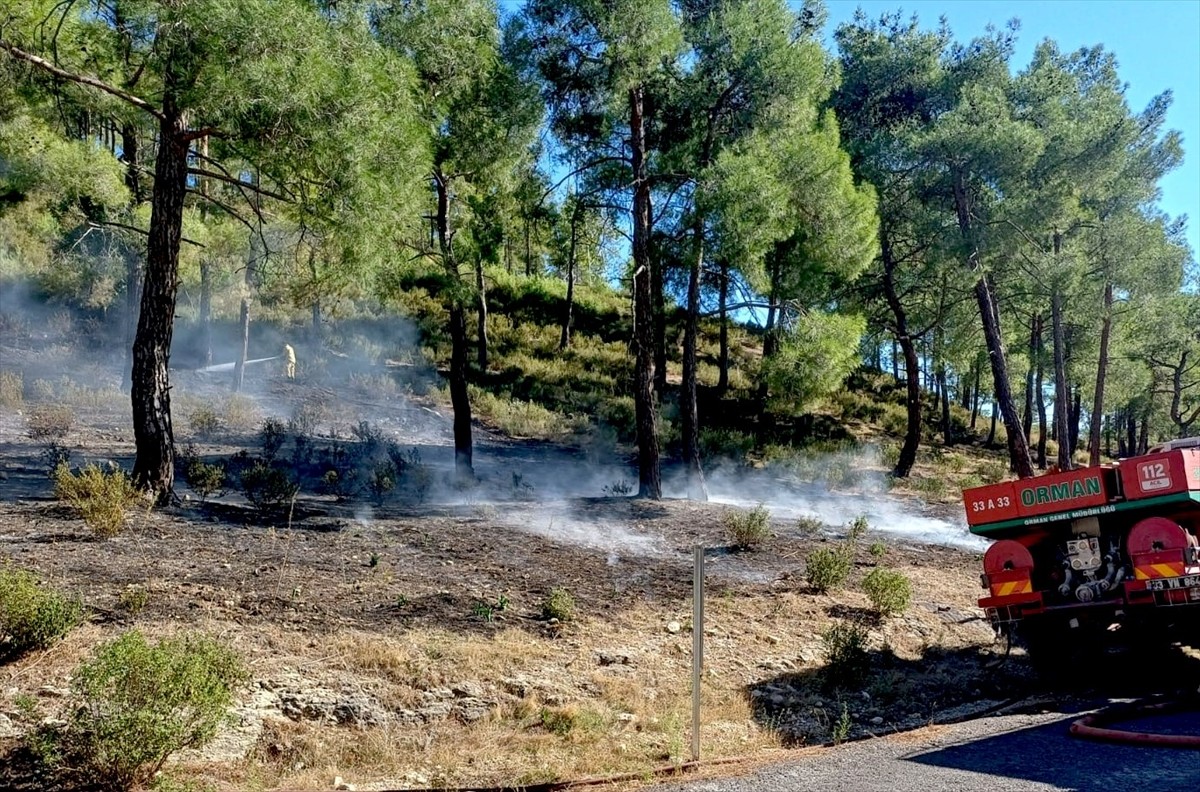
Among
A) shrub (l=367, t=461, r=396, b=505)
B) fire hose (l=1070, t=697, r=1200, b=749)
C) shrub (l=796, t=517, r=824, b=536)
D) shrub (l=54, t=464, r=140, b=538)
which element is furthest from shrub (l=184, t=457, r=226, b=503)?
fire hose (l=1070, t=697, r=1200, b=749)

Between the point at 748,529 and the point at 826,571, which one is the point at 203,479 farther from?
the point at 826,571

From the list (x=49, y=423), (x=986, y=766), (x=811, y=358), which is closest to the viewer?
(x=986, y=766)

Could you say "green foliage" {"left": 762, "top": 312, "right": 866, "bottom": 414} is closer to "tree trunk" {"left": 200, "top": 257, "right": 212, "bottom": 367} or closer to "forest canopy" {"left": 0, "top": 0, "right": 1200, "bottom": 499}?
"forest canopy" {"left": 0, "top": 0, "right": 1200, "bottom": 499}

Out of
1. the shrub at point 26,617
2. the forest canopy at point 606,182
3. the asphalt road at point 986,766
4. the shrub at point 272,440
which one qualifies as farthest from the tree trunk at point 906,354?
the shrub at point 26,617

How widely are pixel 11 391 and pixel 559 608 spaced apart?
15.3 m

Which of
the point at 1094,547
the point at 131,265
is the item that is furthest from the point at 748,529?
the point at 131,265

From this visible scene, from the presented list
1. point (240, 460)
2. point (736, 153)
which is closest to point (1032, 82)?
point (736, 153)

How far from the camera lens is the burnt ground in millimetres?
6215

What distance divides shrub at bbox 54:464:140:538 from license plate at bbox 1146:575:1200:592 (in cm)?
956

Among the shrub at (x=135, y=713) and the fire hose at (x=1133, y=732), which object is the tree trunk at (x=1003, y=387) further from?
the shrub at (x=135, y=713)

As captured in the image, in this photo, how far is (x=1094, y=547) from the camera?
844 centimetres

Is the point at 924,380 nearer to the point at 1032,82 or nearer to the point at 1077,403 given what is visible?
the point at 1077,403

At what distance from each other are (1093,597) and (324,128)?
888 centimetres

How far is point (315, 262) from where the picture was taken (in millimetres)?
11703
